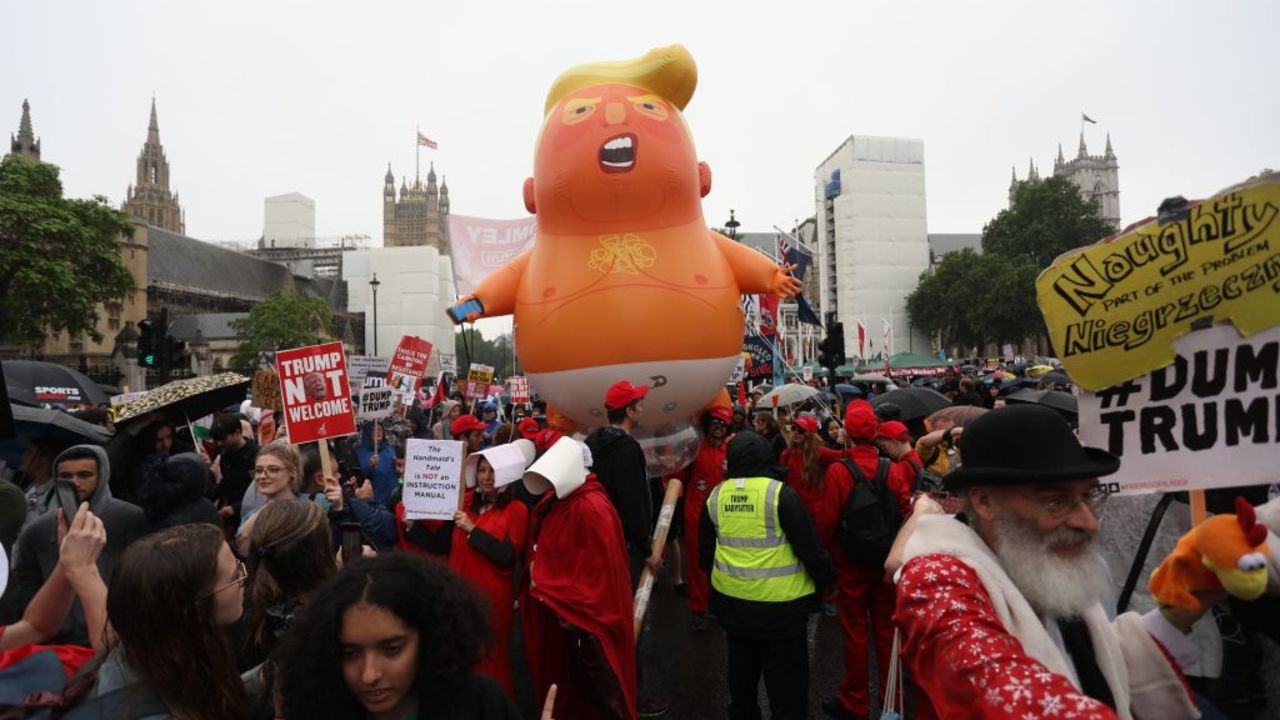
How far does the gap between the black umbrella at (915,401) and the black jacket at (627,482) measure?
4424mm

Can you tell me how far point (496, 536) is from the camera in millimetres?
4180

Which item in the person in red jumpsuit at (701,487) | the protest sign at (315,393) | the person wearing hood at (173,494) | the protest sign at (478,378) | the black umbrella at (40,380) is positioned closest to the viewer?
the person wearing hood at (173,494)

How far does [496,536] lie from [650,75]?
478 cm

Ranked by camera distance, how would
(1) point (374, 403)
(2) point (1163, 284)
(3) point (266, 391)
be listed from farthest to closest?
(3) point (266, 391) < (1) point (374, 403) < (2) point (1163, 284)

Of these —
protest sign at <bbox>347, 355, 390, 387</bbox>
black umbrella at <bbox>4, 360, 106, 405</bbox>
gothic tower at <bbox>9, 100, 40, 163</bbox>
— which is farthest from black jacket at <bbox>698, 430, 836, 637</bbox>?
gothic tower at <bbox>9, 100, 40, 163</bbox>

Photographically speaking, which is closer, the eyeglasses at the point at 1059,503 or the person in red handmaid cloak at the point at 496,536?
the eyeglasses at the point at 1059,503

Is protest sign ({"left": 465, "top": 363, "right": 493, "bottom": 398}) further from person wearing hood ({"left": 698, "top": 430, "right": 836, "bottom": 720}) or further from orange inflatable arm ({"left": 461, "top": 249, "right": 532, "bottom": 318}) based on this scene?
person wearing hood ({"left": 698, "top": 430, "right": 836, "bottom": 720})

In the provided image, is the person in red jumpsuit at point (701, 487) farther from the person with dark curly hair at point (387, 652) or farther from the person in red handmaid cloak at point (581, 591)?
the person with dark curly hair at point (387, 652)

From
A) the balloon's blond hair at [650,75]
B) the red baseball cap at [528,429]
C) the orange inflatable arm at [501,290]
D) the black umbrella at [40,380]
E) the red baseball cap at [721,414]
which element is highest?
the balloon's blond hair at [650,75]

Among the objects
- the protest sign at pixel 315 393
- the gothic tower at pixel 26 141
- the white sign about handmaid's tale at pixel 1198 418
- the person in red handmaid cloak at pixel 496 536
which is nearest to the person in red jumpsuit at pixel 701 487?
the person in red handmaid cloak at pixel 496 536

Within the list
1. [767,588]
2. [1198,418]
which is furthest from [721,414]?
[1198,418]

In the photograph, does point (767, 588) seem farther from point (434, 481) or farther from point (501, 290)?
point (501, 290)

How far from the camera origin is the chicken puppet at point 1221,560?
4.82 feet

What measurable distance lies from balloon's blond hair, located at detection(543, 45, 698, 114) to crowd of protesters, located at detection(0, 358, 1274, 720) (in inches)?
135
